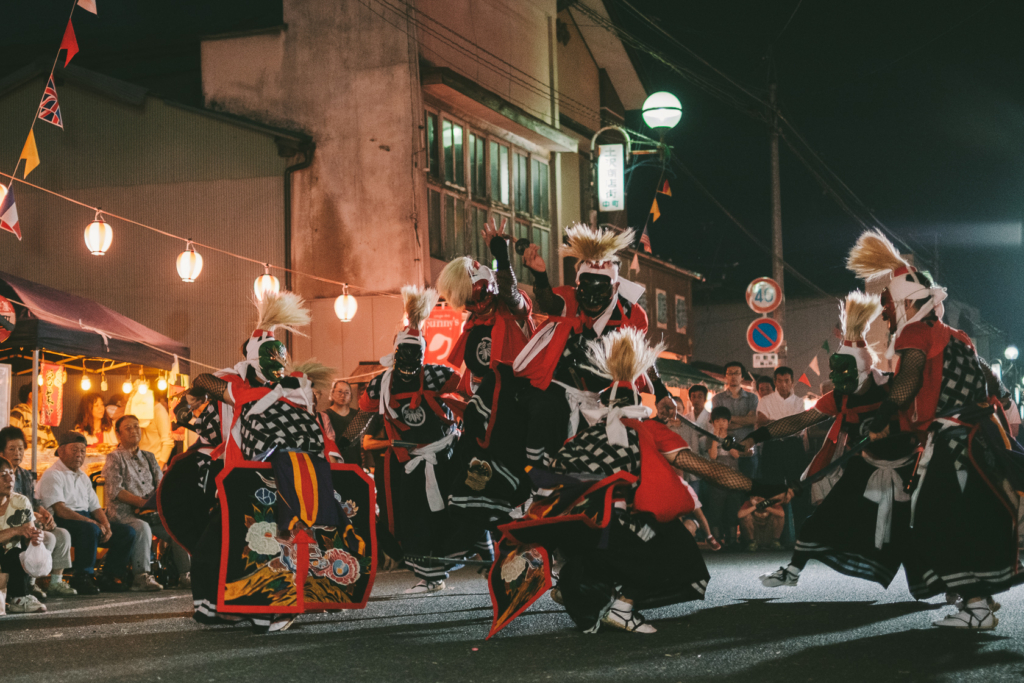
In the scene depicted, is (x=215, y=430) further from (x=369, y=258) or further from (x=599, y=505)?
(x=369, y=258)

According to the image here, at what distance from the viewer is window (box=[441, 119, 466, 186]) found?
18.2 metres

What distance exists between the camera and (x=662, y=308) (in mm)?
28625

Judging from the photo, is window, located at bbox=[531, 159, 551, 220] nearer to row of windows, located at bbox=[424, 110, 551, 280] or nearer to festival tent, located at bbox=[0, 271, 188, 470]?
row of windows, located at bbox=[424, 110, 551, 280]

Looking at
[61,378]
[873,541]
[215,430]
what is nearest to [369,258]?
[61,378]

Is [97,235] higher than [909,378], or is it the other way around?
[97,235]

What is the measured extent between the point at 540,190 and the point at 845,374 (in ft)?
49.6

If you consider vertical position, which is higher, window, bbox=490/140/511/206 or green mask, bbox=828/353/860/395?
window, bbox=490/140/511/206

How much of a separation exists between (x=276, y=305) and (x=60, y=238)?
11.8m

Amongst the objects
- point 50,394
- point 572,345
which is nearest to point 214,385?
point 572,345

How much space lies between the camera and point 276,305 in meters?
6.64

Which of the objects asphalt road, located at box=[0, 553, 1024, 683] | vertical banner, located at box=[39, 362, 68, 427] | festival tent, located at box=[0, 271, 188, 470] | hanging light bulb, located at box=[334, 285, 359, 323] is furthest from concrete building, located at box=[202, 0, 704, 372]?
asphalt road, located at box=[0, 553, 1024, 683]

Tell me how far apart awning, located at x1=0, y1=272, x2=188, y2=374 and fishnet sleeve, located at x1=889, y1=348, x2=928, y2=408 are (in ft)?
24.4

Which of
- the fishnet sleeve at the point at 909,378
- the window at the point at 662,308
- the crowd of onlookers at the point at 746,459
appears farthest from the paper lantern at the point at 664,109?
the fishnet sleeve at the point at 909,378

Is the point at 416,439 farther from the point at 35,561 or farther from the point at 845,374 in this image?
the point at 845,374
